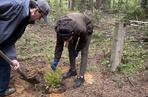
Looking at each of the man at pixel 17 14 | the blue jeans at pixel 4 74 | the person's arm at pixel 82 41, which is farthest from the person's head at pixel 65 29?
the blue jeans at pixel 4 74

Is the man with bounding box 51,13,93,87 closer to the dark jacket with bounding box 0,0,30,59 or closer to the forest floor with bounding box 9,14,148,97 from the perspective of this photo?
the forest floor with bounding box 9,14,148,97

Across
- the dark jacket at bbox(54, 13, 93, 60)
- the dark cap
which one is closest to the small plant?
the dark jacket at bbox(54, 13, 93, 60)

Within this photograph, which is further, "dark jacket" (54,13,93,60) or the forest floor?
the forest floor

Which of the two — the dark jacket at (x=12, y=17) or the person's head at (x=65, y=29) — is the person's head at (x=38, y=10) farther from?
the person's head at (x=65, y=29)

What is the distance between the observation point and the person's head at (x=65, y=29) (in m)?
6.04

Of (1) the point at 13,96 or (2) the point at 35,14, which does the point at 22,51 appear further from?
(2) the point at 35,14

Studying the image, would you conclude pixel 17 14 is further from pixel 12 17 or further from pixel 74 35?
pixel 74 35

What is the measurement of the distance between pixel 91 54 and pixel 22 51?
2.00m

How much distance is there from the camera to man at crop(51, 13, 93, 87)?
6105 millimetres

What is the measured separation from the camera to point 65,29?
19.8 feet

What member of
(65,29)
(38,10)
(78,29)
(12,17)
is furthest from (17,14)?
(78,29)

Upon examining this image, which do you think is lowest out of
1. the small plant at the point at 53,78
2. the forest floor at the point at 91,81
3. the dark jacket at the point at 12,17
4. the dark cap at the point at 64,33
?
the forest floor at the point at 91,81

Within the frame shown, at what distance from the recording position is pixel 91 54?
9.17 m

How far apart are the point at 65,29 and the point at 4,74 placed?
147 cm
